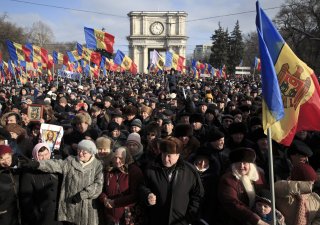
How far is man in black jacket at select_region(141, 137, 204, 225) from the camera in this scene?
13.6 feet

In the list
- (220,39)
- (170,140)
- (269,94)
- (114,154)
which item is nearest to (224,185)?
(170,140)

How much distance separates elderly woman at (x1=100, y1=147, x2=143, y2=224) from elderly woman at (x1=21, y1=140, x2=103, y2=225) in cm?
13

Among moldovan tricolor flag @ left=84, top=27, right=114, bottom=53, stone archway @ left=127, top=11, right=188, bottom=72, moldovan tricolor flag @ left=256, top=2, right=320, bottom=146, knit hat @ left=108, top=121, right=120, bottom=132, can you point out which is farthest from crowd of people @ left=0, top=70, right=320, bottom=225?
stone archway @ left=127, top=11, right=188, bottom=72

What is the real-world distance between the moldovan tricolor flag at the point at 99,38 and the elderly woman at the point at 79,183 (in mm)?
11150

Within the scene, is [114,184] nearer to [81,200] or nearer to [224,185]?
[81,200]

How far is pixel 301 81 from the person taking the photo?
4.74m

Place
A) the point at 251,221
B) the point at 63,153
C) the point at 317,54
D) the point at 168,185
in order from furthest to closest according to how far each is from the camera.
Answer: the point at 317,54
the point at 63,153
the point at 168,185
the point at 251,221

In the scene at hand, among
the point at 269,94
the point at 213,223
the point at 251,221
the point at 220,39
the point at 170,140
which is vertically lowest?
the point at 213,223

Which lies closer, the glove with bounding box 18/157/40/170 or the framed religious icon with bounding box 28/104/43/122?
the glove with bounding box 18/157/40/170

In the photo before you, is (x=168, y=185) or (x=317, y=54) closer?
(x=168, y=185)

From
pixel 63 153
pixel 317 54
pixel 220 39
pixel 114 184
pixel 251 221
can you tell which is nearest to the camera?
pixel 251 221

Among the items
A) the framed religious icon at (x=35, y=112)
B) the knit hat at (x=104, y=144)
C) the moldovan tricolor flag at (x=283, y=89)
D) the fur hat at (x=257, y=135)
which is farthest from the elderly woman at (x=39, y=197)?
the framed religious icon at (x=35, y=112)

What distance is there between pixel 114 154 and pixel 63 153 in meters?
1.98

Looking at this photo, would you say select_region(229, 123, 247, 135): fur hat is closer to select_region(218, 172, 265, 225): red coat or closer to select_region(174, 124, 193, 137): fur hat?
select_region(174, 124, 193, 137): fur hat
